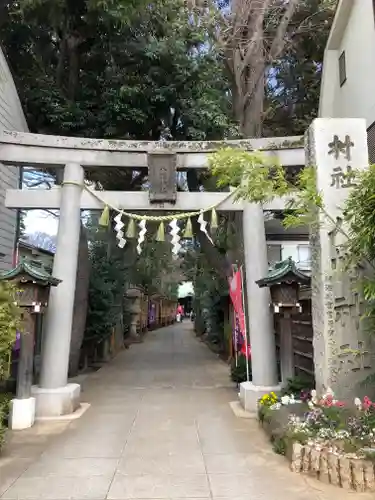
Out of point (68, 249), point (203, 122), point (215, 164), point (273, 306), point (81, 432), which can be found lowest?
point (81, 432)

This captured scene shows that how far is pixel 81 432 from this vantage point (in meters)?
7.34

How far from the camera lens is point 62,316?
29.6ft

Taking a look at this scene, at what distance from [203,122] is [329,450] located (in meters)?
10.1

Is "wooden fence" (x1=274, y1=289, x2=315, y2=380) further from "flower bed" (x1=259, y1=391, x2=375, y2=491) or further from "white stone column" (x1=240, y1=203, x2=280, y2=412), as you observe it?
"flower bed" (x1=259, y1=391, x2=375, y2=491)

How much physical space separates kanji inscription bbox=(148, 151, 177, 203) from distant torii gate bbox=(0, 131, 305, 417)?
5cm

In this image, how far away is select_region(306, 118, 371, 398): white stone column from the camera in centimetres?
649

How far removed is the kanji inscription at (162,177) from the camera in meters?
9.39

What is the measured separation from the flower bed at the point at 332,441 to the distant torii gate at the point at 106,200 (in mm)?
2994

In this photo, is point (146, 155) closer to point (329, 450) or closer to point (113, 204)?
point (113, 204)

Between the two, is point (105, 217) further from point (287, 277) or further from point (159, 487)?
point (159, 487)

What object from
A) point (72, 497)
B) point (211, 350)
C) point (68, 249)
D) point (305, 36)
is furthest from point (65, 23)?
point (211, 350)

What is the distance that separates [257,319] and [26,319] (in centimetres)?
479

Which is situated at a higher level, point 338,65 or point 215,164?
point 338,65

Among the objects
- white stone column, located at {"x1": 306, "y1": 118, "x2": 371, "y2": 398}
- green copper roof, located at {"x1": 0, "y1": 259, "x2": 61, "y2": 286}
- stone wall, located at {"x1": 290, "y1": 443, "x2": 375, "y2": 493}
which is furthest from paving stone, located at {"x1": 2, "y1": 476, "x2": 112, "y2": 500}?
green copper roof, located at {"x1": 0, "y1": 259, "x2": 61, "y2": 286}
